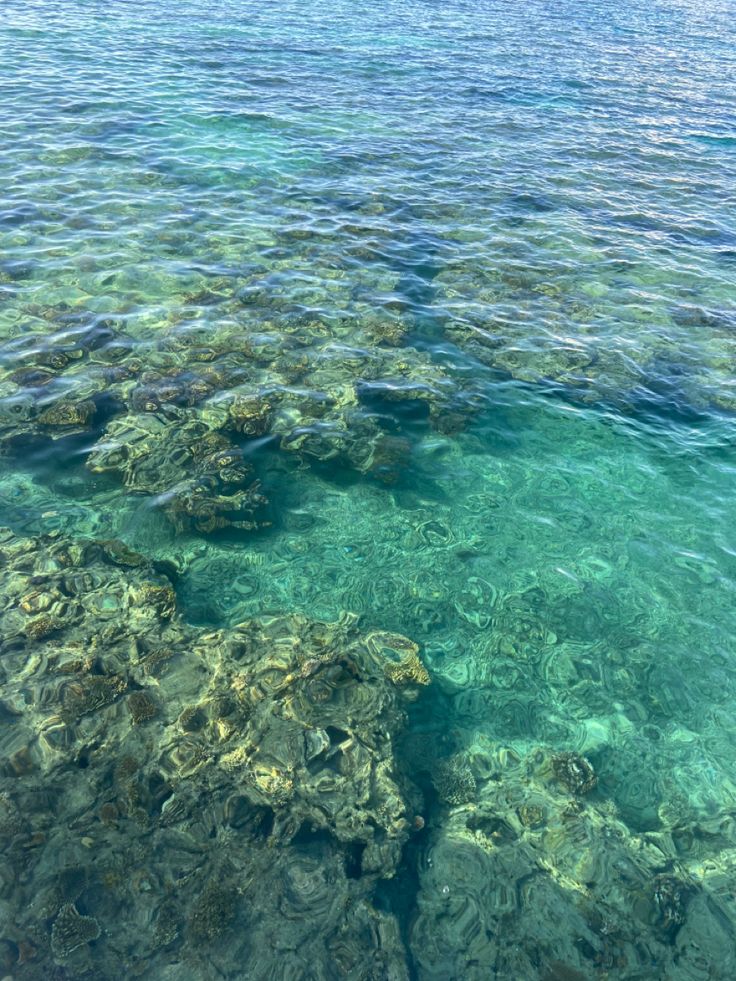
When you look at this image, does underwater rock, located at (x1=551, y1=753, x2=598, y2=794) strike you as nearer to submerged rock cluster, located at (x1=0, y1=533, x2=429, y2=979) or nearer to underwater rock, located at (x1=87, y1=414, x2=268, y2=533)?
submerged rock cluster, located at (x1=0, y1=533, x2=429, y2=979)

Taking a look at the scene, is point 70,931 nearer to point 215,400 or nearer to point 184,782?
point 184,782

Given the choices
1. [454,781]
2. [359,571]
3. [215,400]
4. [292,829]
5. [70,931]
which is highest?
[215,400]

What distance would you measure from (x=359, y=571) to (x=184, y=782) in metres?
5.07

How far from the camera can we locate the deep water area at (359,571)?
8.54 m

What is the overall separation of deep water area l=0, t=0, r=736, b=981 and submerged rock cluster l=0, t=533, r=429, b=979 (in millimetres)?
43

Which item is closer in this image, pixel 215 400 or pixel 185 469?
pixel 185 469

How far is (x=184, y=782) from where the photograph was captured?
9.36 meters

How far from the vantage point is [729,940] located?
8.50 m

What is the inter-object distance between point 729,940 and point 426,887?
411cm

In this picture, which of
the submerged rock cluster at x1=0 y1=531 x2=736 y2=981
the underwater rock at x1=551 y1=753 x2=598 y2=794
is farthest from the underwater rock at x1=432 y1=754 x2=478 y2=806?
the underwater rock at x1=551 y1=753 x2=598 y2=794

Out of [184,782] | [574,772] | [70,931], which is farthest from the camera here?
[574,772]

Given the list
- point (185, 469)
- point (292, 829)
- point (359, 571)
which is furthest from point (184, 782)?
point (185, 469)

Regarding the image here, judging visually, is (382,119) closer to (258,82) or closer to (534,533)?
(258,82)

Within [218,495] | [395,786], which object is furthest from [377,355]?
[395,786]
